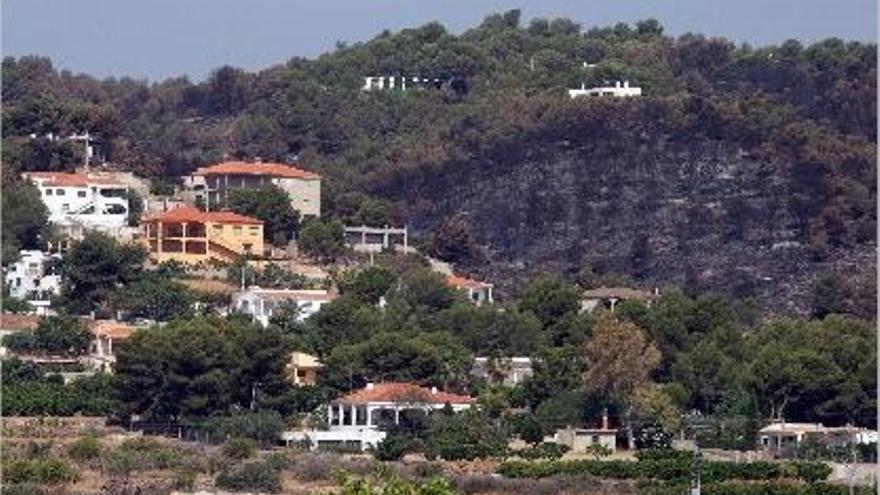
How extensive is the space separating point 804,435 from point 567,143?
28.1 metres

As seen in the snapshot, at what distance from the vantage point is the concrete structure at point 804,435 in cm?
4534

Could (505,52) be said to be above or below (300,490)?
above

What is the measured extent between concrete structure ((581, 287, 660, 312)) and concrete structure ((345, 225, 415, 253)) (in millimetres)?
4452

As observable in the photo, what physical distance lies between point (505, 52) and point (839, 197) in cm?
1738

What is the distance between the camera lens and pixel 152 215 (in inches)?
2421

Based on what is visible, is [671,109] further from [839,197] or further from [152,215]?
[152,215]

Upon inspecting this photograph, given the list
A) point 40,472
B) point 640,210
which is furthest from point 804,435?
point 640,210

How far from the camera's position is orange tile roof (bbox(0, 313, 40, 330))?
5159 cm

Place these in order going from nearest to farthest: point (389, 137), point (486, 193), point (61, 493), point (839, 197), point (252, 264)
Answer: point (61, 493) → point (252, 264) → point (839, 197) → point (486, 193) → point (389, 137)

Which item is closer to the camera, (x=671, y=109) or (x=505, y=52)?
(x=671, y=109)

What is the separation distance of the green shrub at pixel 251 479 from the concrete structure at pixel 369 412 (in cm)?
394

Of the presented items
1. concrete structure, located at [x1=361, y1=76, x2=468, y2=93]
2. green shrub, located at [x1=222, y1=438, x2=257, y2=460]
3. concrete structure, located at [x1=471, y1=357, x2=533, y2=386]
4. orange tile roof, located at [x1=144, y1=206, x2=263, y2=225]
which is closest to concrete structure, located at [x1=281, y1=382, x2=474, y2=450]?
green shrub, located at [x1=222, y1=438, x2=257, y2=460]

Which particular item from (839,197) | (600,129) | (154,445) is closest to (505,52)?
(600,129)

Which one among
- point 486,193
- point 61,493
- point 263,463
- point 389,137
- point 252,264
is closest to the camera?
point 61,493
